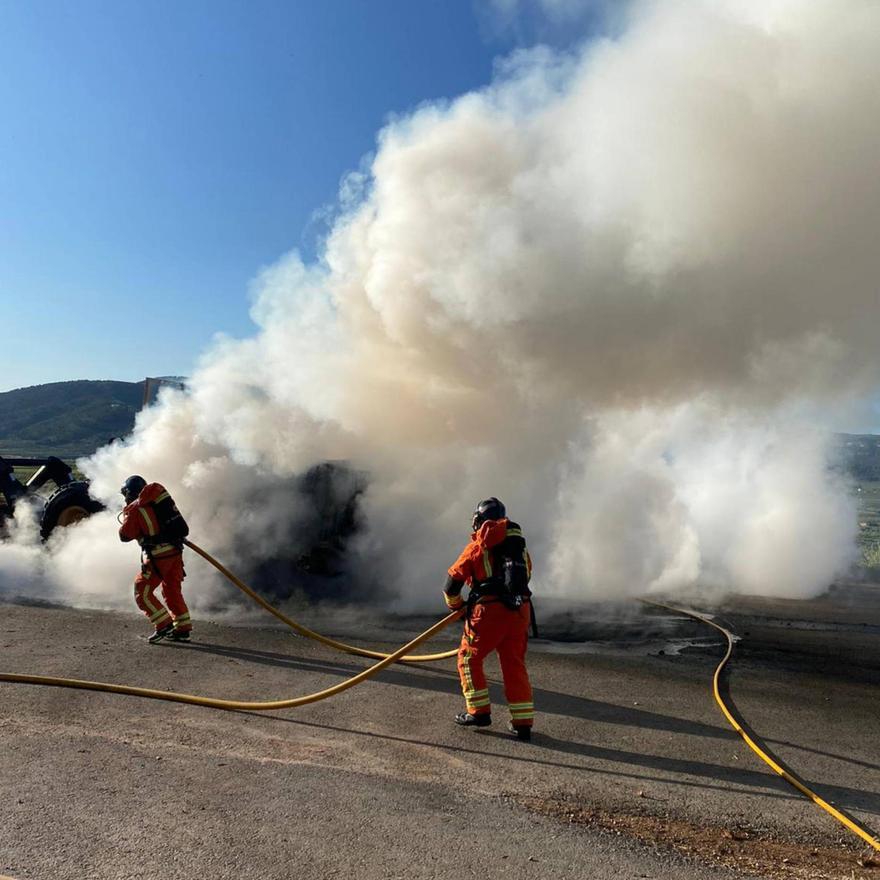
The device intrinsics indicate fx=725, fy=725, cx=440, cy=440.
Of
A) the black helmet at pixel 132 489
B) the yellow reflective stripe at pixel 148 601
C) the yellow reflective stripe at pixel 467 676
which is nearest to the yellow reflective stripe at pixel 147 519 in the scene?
the black helmet at pixel 132 489

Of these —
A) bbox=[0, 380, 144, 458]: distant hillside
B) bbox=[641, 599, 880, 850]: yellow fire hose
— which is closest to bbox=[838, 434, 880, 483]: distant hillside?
bbox=[641, 599, 880, 850]: yellow fire hose

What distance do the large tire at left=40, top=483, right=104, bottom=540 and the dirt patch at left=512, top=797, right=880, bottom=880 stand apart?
9.54 metres

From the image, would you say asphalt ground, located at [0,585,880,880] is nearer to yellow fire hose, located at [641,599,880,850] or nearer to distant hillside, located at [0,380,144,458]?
yellow fire hose, located at [641,599,880,850]

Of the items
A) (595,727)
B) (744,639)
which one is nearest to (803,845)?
(595,727)

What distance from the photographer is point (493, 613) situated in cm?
522

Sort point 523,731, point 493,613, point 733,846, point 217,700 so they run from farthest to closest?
1. point 217,700
2. point 493,613
3. point 523,731
4. point 733,846

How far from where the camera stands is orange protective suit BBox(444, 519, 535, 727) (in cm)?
522

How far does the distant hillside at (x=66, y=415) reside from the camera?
84.3 meters

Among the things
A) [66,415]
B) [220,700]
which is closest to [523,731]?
[220,700]

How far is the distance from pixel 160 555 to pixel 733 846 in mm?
6092

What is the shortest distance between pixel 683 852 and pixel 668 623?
6.93 m

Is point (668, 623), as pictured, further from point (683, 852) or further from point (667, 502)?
point (683, 852)

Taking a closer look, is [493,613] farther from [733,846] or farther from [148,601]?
[148,601]

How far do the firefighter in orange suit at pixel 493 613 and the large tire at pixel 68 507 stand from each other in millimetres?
8176
